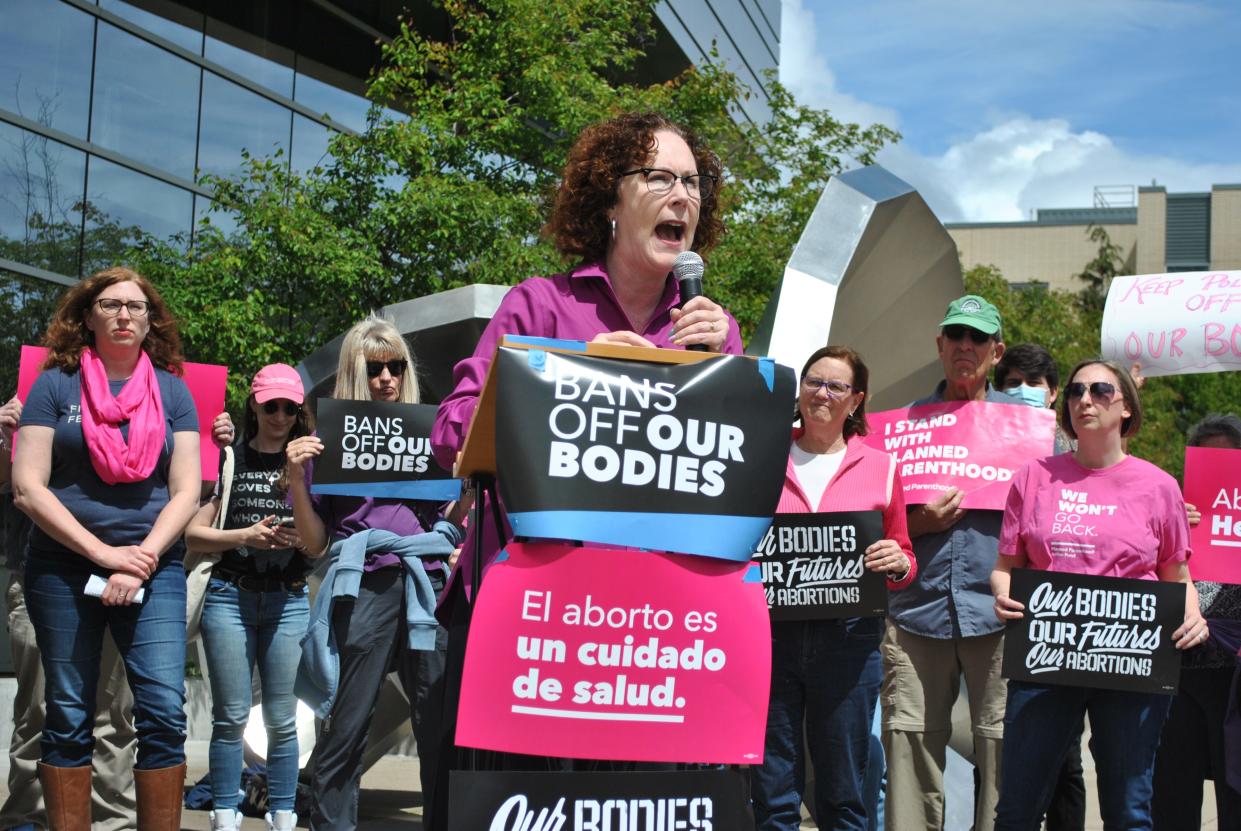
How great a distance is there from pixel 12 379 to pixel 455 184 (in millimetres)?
4627

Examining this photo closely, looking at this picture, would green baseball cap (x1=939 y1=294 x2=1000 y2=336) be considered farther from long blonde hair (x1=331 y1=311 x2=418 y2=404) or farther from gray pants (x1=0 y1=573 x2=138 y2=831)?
gray pants (x1=0 y1=573 x2=138 y2=831)

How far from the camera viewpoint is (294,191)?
14219 mm

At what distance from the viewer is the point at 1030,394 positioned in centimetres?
705

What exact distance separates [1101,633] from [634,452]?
2773 millimetres

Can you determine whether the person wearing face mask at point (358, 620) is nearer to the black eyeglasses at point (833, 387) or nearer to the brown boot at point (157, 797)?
the brown boot at point (157, 797)

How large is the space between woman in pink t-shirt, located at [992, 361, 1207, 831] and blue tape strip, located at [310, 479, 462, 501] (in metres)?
2.23

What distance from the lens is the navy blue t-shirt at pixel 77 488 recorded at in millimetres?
5113

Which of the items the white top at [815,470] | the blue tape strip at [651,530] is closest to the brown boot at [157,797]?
the white top at [815,470]

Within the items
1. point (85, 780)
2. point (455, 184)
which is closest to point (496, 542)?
point (85, 780)

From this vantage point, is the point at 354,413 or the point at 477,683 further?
the point at 354,413

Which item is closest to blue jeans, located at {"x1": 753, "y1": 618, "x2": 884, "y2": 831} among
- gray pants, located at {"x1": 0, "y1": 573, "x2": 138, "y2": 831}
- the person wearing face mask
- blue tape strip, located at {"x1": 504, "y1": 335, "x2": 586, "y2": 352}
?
the person wearing face mask

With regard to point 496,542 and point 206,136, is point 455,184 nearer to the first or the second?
point 206,136

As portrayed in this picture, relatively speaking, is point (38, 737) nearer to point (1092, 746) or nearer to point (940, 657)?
point (940, 657)

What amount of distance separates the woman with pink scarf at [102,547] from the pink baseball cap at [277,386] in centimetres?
104
